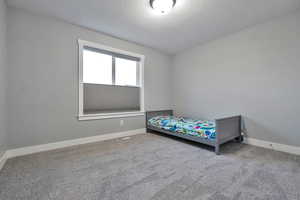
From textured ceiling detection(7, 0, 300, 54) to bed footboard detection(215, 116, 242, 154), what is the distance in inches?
72.6

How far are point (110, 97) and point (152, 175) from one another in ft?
7.61

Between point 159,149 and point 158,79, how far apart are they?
220cm

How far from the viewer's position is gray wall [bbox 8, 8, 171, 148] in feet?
6.86

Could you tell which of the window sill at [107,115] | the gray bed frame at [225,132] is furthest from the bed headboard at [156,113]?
the gray bed frame at [225,132]

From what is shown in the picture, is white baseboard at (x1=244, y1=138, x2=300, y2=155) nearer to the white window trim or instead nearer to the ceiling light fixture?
the white window trim

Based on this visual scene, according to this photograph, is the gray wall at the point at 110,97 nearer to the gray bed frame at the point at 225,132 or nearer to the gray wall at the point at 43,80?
the gray wall at the point at 43,80

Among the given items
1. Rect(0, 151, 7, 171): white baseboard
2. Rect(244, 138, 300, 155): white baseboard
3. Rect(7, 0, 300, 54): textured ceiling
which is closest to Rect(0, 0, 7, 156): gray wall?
Rect(0, 151, 7, 171): white baseboard

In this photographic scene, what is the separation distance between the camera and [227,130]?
2.41 metres

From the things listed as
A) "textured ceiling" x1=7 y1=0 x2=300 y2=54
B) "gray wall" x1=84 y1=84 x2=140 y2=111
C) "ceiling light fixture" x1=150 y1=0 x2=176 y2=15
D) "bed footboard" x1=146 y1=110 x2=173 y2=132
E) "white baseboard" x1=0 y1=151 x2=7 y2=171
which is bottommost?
"white baseboard" x1=0 y1=151 x2=7 y2=171

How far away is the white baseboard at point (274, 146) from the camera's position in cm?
219

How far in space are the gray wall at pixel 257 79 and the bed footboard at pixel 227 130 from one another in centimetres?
22

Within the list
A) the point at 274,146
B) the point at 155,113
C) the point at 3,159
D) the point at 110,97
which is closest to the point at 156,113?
the point at 155,113

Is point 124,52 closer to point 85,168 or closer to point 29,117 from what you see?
point 29,117

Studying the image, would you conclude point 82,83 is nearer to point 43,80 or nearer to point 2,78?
point 43,80
